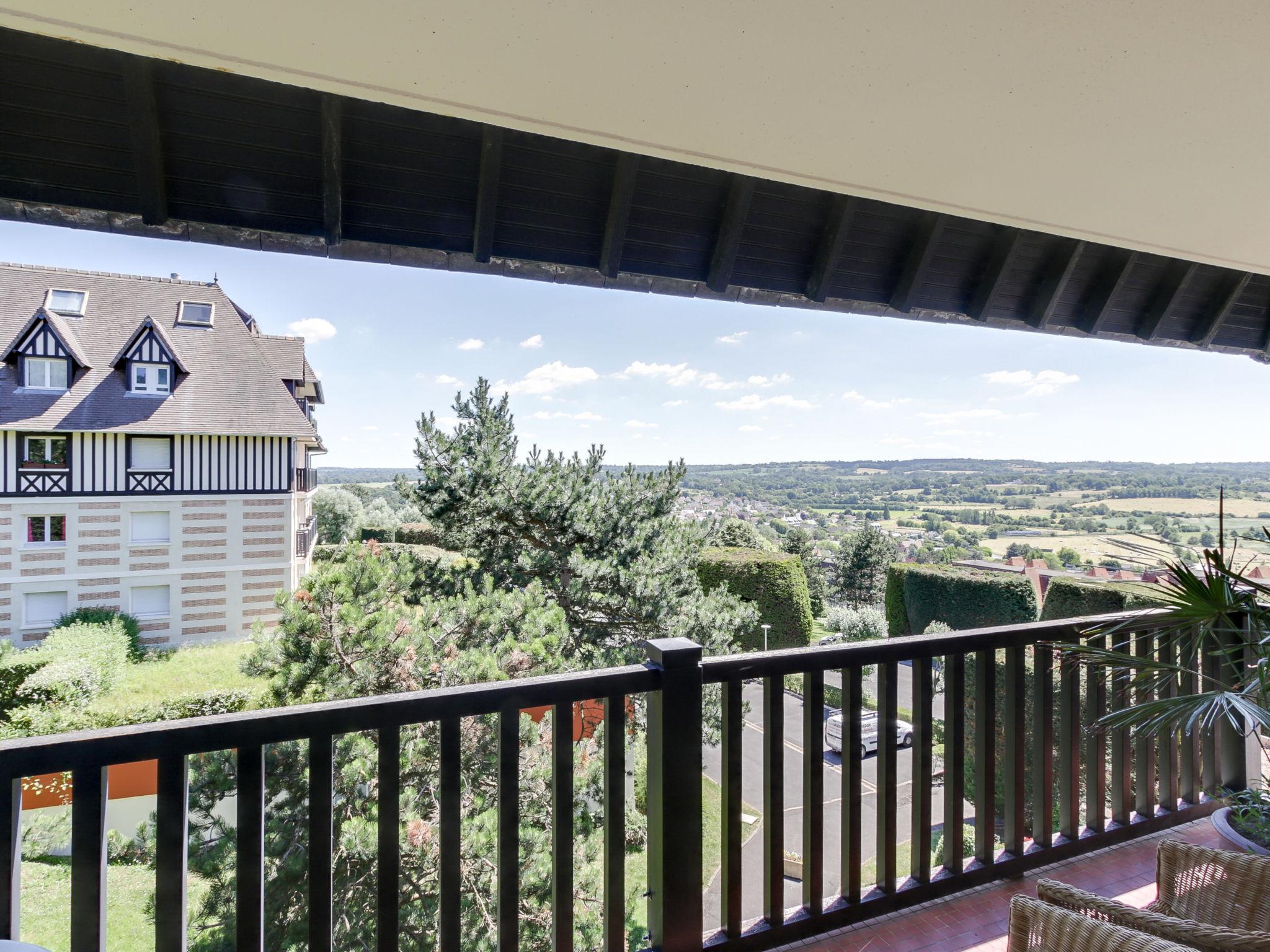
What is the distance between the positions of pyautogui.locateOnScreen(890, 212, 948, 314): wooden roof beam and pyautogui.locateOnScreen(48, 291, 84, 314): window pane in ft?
51.6

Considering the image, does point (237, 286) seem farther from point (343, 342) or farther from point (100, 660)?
point (100, 660)

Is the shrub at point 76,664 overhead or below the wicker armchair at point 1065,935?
below

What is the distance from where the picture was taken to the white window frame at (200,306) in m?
13.1

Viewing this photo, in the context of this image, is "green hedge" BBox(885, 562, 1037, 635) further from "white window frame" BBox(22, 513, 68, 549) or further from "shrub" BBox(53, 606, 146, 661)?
"white window frame" BBox(22, 513, 68, 549)

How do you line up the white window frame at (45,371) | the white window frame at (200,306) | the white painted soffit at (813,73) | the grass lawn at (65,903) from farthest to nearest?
the white window frame at (200,306) < the white window frame at (45,371) < the grass lawn at (65,903) < the white painted soffit at (813,73)

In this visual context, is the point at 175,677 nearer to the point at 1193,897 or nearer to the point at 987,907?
the point at 987,907

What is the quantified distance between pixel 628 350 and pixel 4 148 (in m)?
28.6

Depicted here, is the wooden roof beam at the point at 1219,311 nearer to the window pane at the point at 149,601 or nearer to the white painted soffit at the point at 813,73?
the white painted soffit at the point at 813,73

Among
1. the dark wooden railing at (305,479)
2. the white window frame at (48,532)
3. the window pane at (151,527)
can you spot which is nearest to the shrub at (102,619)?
the white window frame at (48,532)

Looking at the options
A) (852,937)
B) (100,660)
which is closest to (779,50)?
(852,937)

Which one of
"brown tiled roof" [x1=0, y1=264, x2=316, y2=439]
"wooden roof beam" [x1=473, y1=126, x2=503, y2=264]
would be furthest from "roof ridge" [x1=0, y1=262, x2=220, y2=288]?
"wooden roof beam" [x1=473, y1=126, x2=503, y2=264]

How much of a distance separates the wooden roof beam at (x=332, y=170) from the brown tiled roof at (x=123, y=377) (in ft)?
43.0

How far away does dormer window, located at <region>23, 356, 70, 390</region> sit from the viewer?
442 inches

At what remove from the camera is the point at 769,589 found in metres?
14.2
